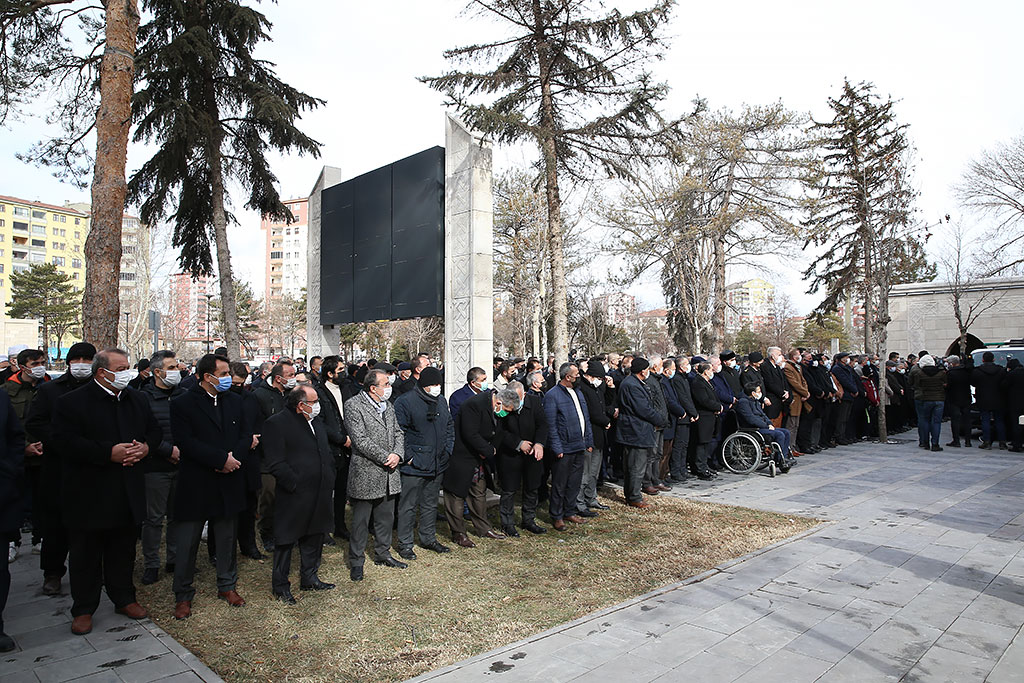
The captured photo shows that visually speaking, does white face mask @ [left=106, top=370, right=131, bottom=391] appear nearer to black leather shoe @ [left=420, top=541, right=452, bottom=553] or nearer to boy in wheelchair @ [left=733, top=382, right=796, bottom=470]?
black leather shoe @ [left=420, top=541, right=452, bottom=553]

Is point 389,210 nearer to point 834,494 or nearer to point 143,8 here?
point 834,494

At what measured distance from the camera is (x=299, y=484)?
5484 millimetres

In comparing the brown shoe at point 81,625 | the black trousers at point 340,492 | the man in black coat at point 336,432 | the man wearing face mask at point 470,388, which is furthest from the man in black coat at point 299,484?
the man wearing face mask at point 470,388

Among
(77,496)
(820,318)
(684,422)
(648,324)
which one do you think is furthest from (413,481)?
(648,324)

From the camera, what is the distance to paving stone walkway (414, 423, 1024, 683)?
163 inches

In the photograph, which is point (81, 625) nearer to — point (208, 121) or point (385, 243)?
point (385, 243)

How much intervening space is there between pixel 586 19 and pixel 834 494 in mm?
10075

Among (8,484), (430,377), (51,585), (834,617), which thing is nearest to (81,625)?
(8,484)

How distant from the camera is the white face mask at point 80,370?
5.46 metres

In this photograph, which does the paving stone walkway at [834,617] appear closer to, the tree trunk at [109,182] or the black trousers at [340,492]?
the black trousers at [340,492]

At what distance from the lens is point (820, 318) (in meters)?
34.3

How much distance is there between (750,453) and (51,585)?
10298 mm

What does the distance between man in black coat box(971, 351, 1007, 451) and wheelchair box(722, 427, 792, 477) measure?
241 inches

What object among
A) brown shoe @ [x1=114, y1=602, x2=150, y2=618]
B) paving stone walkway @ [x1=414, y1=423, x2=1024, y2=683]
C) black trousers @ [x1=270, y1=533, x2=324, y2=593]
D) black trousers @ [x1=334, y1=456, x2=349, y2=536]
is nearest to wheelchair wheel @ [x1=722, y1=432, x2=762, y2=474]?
paving stone walkway @ [x1=414, y1=423, x2=1024, y2=683]
